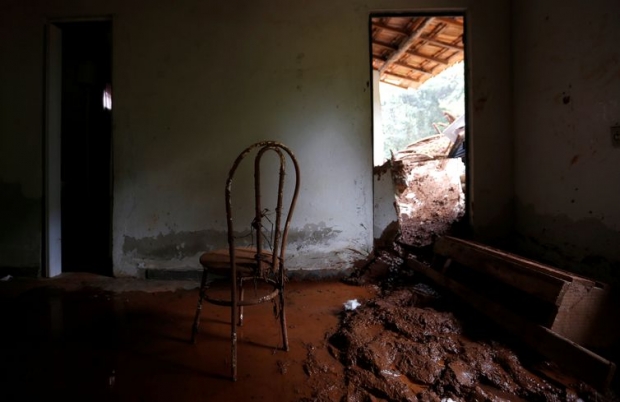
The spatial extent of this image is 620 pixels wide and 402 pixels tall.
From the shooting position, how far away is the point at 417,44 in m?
5.59

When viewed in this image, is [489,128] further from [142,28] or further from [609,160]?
[142,28]

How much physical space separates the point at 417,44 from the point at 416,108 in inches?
486

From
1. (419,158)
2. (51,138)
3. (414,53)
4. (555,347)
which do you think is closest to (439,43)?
(414,53)

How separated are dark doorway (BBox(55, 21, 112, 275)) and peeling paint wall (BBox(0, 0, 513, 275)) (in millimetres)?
1000

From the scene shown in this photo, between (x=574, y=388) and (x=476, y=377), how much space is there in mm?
426

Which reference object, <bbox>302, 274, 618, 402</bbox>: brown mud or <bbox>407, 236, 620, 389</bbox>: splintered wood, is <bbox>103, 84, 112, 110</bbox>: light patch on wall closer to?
<bbox>302, 274, 618, 402</bbox>: brown mud

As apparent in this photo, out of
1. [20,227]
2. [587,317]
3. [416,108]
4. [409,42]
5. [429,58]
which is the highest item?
[416,108]

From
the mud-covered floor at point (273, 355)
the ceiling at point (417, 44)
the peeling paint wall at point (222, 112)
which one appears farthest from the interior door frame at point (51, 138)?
the ceiling at point (417, 44)

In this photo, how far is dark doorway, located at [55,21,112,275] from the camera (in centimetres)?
442

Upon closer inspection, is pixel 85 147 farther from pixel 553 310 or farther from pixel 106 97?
pixel 553 310

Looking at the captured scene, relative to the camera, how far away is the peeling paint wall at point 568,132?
2176 mm

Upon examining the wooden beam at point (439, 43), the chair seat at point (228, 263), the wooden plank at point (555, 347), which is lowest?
the wooden plank at point (555, 347)

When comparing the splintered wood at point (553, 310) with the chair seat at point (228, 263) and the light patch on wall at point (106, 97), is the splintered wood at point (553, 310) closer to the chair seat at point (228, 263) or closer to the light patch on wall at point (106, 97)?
the chair seat at point (228, 263)

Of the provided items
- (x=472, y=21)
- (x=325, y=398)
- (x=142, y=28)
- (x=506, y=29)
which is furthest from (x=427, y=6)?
(x=325, y=398)
